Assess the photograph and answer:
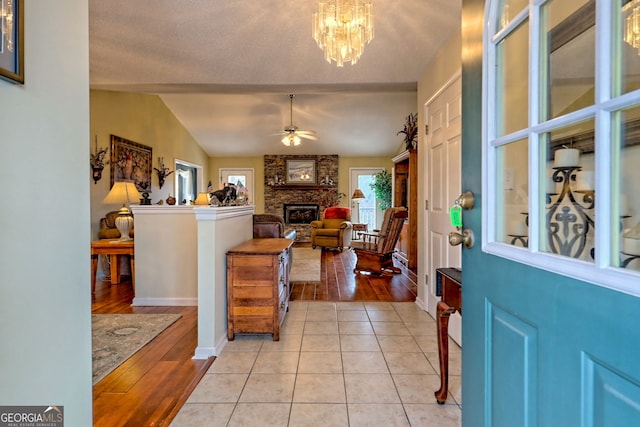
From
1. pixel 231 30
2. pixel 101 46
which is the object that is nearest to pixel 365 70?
pixel 231 30

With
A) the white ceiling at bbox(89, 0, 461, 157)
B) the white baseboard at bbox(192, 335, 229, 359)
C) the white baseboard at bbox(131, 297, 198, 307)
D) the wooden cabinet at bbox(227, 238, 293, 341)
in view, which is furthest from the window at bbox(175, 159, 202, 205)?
the white baseboard at bbox(192, 335, 229, 359)

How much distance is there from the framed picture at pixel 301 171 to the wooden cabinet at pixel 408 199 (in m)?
3.31

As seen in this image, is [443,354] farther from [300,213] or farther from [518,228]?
[300,213]

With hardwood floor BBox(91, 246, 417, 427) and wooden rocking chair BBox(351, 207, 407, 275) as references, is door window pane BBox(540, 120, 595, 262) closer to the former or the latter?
hardwood floor BBox(91, 246, 417, 427)

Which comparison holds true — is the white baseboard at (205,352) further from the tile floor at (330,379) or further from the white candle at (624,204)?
the white candle at (624,204)

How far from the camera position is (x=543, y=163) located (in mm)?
802

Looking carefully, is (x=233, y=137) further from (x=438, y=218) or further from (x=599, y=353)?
(x=599, y=353)

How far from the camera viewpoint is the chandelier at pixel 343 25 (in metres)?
2.23

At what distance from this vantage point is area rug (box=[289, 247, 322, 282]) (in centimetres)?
464

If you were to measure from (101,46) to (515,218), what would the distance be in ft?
11.8

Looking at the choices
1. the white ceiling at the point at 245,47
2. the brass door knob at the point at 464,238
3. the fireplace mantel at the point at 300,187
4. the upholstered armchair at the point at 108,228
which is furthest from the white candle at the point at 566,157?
the fireplace mantel at the point at 300,187

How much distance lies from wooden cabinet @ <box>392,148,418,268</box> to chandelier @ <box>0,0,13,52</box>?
462cm

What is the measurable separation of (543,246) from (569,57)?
17.3 inches

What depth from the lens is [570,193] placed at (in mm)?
759
